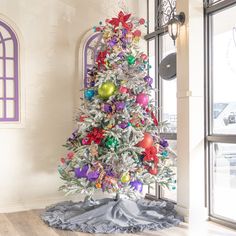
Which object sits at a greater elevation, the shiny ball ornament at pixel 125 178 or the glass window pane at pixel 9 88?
the glass window pane at pixel 9 88

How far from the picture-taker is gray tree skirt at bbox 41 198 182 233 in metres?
3.59

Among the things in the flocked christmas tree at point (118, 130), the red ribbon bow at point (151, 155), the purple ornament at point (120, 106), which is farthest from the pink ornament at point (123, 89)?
the red ribbon bow at point (151, 155)

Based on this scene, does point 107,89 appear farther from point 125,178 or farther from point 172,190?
point 172,190

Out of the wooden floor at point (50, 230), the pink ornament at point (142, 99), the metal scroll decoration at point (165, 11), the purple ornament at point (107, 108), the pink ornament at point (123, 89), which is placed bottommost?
the wooden floor at point (50, 230)

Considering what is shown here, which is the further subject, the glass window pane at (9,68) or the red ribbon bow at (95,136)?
the glass window pane at (9,68)

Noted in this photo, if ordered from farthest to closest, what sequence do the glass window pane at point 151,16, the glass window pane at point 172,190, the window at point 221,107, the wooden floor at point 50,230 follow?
the glass window pane at point 151,16, the glass window pane at point 172,190, the window at point 221,107, the wooden floor at point 50,230

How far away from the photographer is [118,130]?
3.84 metres

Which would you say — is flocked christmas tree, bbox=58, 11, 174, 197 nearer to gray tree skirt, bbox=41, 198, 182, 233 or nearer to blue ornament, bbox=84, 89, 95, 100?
blue ornament, bbox=84, 89, 95, 100

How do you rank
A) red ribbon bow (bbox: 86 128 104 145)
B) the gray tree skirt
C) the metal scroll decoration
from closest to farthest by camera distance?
1. the gray tree skirt
2. red ribbon bow (bbox: 86 128 104 145)
3. the metal scroll decoration

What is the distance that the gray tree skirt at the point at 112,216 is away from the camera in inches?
141

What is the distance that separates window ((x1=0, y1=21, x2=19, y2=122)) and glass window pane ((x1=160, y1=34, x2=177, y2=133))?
6.56 ft

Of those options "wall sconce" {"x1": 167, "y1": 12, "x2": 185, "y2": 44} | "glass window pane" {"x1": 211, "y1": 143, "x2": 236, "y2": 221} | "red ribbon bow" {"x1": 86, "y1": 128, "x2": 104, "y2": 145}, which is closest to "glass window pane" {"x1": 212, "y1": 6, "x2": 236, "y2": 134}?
"glass window pane" {"x1": 211, "y1": 143, "x2": 236, "y2": 221}

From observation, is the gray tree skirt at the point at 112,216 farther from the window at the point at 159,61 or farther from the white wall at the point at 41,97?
the window at the point at 159,61

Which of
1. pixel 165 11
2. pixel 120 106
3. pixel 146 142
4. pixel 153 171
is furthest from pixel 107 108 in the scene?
pixel 165 11
